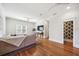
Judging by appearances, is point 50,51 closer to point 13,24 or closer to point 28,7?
point 28,7

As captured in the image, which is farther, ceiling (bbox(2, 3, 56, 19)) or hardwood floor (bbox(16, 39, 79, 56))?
ceiling (bbox(2, 3, 56, 19))

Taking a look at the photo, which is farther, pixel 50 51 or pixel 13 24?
pixel 13 24

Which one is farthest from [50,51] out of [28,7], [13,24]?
[13,24]

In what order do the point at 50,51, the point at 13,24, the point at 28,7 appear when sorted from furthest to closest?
the point at 13,24 → the point at 28,7 → the point at 50,51

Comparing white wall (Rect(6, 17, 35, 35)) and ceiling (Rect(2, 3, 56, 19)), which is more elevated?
ceiling (Rect(2, 3, 56, 19))

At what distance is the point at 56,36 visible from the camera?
4.84m

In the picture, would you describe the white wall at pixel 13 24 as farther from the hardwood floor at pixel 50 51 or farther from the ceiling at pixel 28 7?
the hardwood floor at pixel 50 51

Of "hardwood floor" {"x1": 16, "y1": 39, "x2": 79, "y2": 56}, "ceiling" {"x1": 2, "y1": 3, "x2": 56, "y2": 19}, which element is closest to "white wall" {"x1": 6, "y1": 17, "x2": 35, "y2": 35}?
"ceiling" {"x1": 2, "y1": 3, "x2": 56, "y2": 19}

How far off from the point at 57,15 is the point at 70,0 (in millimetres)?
2355

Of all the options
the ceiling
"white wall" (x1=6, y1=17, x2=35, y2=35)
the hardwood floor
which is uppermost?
the ceiling

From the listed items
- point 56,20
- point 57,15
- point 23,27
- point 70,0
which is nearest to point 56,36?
point 56,20

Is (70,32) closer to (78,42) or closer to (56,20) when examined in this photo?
(56,20)

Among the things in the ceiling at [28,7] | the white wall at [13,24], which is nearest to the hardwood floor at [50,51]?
the ceiling at [28,7]

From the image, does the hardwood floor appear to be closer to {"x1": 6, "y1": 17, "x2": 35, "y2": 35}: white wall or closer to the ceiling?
the ceiling
